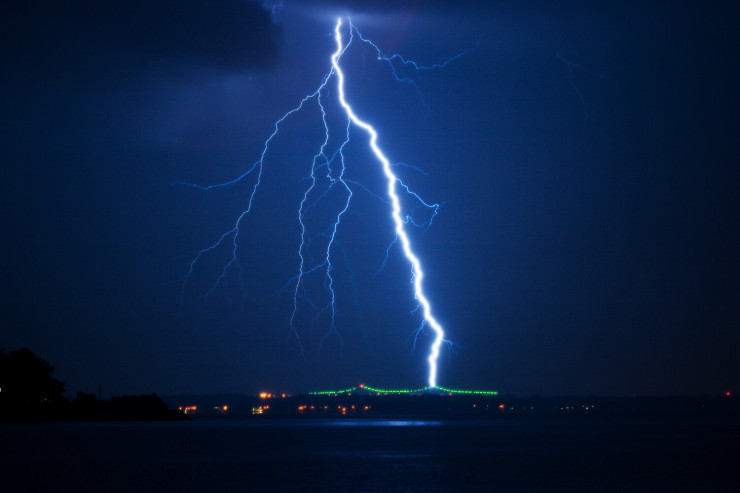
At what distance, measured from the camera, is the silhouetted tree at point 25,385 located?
65125 millimetres

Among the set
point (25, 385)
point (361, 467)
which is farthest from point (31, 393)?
point (361, 467)

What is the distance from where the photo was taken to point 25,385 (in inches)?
2589

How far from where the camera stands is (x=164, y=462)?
26953 mm

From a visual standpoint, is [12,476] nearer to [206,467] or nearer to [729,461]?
[206,467]

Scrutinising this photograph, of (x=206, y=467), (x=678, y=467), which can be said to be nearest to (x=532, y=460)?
(x=678, y=467)

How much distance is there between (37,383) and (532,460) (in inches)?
1960

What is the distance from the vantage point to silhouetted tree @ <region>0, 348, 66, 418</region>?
65125 millimetres

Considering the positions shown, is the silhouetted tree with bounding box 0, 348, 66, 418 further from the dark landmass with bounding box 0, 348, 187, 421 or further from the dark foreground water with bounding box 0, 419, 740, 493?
the dark foreground water with bounding box 0, 419, 740, 493

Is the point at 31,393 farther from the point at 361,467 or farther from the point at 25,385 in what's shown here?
the point at 361,467

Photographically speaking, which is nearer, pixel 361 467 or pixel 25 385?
pixel 361 467

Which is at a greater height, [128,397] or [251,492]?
[128,397]

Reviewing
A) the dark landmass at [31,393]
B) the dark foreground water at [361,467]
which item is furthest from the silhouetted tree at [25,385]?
the dark foreground water at [361,467]

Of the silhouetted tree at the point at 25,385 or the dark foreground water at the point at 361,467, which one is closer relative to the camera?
the dark foreground water at the point at 361,467

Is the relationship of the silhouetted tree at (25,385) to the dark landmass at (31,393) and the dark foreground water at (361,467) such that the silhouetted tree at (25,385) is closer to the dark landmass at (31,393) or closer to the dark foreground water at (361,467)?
the dark landmass at (31,393)
